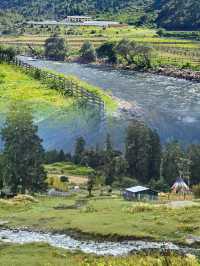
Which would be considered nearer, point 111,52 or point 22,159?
point 22,159

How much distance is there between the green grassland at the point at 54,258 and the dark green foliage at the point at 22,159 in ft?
69.7

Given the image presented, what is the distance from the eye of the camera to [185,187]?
191 feet

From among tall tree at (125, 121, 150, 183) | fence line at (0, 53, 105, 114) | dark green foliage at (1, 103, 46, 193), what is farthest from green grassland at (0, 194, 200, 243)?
fence line at (0, 53, 105, 114)

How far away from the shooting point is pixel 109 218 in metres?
45.4

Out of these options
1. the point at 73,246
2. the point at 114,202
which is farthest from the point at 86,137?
the point at 73,246

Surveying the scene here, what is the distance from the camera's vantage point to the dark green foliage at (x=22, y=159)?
60188 mm

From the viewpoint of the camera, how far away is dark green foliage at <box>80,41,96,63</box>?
525ft

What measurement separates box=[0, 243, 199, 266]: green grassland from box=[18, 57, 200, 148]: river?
44.8m

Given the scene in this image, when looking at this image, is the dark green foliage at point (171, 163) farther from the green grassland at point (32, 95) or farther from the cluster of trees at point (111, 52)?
the cluster of trees at point (111, 52)

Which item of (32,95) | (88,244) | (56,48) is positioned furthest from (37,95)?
(88,244)

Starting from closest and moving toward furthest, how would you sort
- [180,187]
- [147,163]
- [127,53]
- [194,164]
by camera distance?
[180,187] → [194,164] → [147,163] → [127,53]

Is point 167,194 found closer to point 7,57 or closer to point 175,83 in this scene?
point 175,83

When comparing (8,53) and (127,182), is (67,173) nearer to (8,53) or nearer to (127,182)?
(127,182)

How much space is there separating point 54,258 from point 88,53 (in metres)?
128
